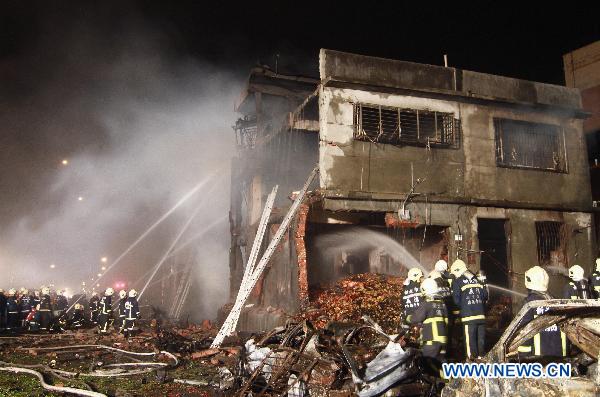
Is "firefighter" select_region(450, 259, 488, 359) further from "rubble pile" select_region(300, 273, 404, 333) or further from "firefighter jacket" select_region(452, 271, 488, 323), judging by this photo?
"rubble pile" select_region(300, 273, 404, 333)

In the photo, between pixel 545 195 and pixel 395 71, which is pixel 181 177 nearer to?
pixel 395 71

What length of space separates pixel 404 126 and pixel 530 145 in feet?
16.9

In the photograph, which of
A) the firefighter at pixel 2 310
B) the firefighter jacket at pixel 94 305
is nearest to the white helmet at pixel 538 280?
the firefighter jacket at pixel 94 305

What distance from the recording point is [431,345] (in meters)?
7.11

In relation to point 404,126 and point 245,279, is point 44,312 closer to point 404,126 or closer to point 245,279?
point 245,279

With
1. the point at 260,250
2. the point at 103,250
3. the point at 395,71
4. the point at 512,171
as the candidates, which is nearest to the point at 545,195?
the point at 512,171

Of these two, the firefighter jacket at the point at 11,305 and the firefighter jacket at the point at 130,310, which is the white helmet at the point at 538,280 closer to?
the firefighter jacket at the point at 130,310

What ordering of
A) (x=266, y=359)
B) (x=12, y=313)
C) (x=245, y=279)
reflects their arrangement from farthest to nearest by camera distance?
(x=12, y=313), (x=245, y=279), (x=266, y=359)

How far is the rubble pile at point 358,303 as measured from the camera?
11.3m

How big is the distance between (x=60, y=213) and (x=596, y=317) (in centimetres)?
4896

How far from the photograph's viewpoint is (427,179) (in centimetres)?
1430

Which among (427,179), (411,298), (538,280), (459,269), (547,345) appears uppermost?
(427,179)

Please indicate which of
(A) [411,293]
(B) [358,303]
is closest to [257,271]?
(B) [358,303]

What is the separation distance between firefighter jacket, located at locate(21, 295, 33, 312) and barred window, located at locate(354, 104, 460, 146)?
1655 cm
